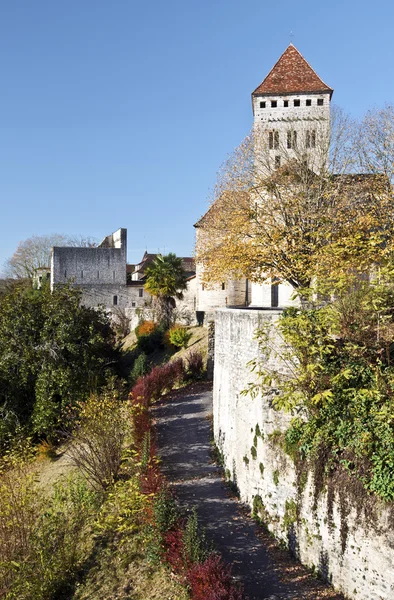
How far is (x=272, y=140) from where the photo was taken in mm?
22688

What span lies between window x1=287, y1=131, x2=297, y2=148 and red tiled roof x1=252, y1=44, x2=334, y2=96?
11.3m

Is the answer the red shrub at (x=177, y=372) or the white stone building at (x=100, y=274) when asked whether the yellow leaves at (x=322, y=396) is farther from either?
the white stone building at (x=100, y=274)

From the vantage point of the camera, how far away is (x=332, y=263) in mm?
15344

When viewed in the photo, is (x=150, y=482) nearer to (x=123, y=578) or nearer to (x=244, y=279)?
(x=123, y=578)

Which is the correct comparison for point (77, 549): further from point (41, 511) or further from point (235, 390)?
point (235, 390)

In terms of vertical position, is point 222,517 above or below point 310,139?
below

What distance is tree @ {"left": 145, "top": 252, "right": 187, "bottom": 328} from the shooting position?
31.9 metres

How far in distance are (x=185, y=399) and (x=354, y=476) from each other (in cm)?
1326

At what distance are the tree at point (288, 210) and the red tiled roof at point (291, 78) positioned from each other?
39.8 feet

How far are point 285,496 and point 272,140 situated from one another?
649 inches

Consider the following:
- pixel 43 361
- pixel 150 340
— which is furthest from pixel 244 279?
pixel 43 361

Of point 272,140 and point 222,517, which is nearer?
point 222,517

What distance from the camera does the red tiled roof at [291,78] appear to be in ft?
105

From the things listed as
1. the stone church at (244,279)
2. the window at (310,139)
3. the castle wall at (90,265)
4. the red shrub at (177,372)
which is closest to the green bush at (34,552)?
the red shrub at (177,372)
